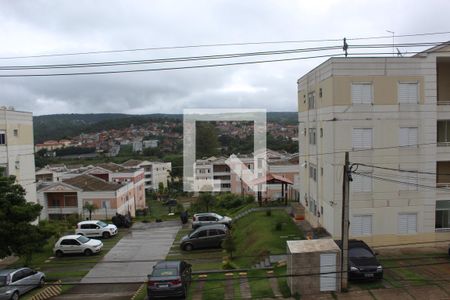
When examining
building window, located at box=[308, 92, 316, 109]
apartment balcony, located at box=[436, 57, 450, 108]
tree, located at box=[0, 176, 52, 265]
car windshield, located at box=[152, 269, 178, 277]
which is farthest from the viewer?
building window, located at box=[308, 92, 316, 109]

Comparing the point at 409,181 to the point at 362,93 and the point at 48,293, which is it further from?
the point at 48,293

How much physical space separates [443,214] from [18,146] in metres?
24.8

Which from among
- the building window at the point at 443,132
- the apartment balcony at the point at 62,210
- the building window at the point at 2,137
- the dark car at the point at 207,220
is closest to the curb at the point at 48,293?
the building window at the point at 2,137

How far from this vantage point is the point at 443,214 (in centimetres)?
2080

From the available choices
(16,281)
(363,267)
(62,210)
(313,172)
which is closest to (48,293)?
(16,281)

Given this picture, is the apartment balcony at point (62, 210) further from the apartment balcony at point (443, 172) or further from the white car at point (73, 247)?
the apartment balcony at point (443, 172)

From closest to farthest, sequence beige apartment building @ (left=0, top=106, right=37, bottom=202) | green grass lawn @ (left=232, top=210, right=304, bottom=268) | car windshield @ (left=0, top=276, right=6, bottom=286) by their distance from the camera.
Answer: car windshield @ (left=0, top=276, right=6, bottom=286) → green grass lawn @ (left=232, top=210, right=304, bottom=268) → beige apartment building @ (left=0, top=106, right=37, bottom=202)

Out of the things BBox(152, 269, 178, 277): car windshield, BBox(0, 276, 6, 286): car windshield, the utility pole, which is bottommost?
BBox(0, 276, 6, 286): car windshield

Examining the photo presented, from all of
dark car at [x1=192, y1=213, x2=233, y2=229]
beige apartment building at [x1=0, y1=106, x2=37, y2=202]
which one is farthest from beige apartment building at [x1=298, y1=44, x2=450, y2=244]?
beige apartment building at [x1=0, y1=106, x2=37, y2=202]

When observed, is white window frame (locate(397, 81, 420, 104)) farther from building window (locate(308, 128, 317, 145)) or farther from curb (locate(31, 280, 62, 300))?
curb (locate(31, 280, 62, 300))

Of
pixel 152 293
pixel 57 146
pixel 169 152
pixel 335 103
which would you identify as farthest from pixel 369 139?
pixel 57 146

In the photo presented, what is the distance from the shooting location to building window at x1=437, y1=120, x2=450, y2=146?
2092 centimetres

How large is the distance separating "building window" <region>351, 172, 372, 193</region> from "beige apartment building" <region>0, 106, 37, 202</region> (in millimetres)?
19265

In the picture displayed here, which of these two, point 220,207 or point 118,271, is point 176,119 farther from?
point 118,271
